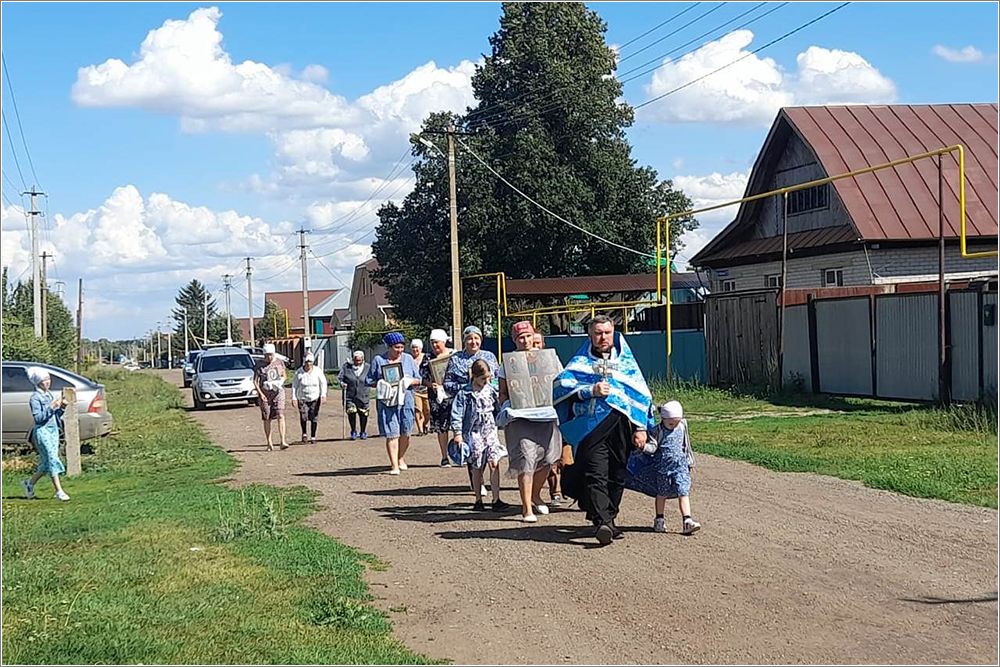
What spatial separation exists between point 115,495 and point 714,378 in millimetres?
14526

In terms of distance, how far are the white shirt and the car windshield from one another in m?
14.4

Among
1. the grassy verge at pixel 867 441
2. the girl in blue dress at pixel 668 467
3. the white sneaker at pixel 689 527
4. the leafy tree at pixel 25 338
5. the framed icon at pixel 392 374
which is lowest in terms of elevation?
the white sneaker at pixel 689 527

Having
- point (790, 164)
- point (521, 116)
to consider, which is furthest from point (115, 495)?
point (521, 116)

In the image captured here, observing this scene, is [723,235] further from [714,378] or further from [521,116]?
[521,116]

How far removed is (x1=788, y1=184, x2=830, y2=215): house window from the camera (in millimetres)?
29188

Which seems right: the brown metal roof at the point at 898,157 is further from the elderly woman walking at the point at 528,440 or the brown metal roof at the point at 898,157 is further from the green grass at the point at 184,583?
the elderly woman walking at the point at 528,440

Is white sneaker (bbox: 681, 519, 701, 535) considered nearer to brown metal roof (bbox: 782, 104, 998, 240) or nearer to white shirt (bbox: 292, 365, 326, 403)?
white shirt (bbox: 292, 365, 326, 403)

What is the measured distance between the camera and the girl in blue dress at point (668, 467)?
32.0ft

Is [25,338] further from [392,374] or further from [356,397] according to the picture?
[392,374]

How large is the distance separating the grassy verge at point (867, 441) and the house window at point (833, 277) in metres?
7.03

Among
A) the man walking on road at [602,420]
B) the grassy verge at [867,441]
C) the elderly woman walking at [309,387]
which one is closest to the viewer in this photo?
the man walking on road at [602,420]

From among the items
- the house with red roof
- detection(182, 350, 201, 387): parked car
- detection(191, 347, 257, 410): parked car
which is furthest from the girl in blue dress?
detection(182, 350, 201, 387): parked car

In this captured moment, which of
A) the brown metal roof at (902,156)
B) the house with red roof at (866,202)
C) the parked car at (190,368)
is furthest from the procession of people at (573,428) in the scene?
the parked car at (190,368)

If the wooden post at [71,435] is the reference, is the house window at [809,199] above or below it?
above
